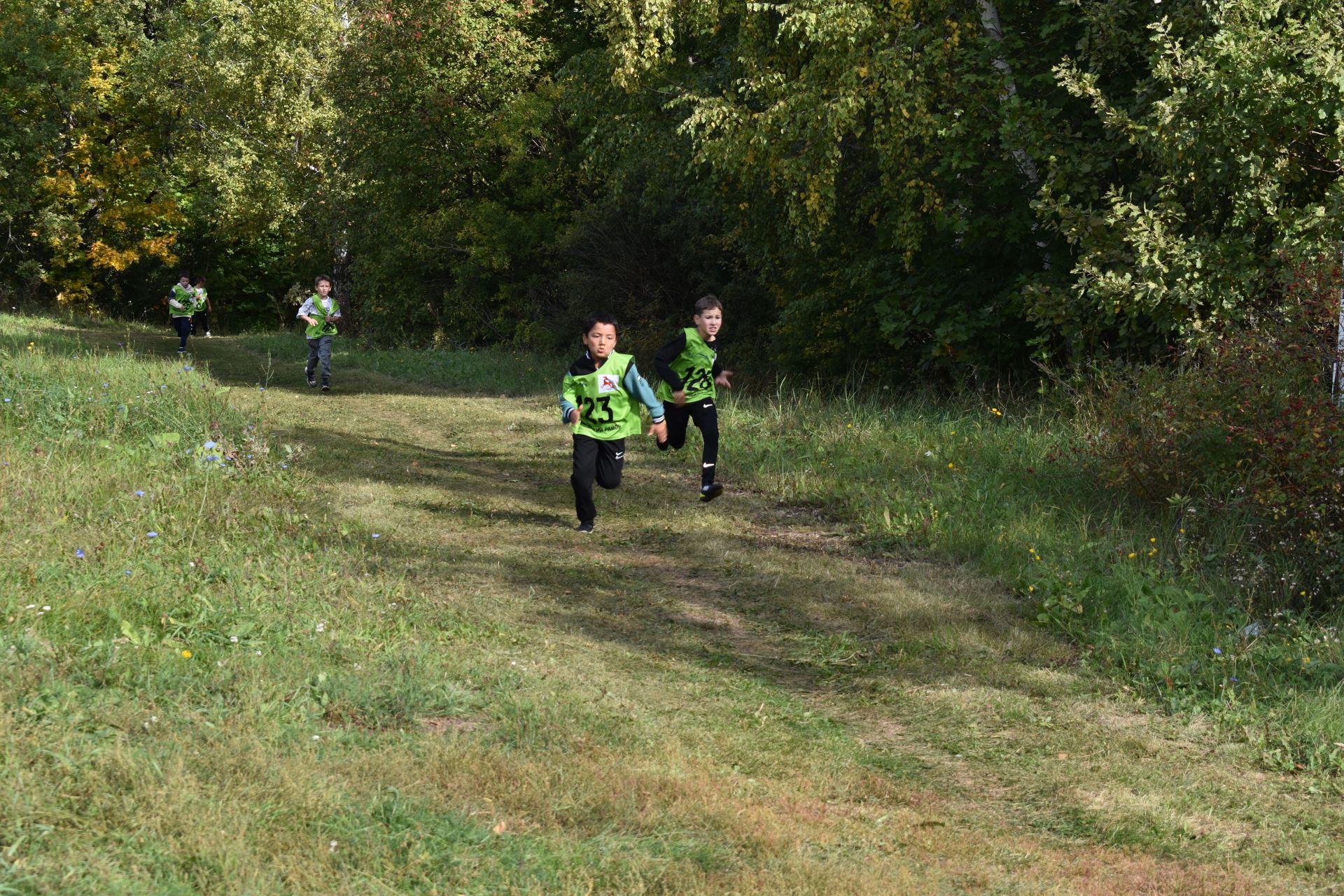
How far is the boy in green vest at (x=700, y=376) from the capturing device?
10.9 metres

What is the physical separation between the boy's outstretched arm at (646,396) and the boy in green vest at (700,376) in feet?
3.18

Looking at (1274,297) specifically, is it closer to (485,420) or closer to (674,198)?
(485,420)

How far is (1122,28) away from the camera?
13.1m

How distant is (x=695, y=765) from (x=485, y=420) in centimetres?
1122

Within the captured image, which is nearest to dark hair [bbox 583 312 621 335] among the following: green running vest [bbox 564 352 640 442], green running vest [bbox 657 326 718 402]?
green running vest [bbox 564 352 640 442]

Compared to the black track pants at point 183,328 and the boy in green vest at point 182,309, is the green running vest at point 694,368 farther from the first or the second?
the black track pants at point 183,328

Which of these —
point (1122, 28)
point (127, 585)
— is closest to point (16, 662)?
point (127, 585)

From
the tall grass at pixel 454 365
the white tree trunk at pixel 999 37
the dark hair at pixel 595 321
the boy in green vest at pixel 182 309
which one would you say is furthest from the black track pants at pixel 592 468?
the boy in green vest at pixel 182 309

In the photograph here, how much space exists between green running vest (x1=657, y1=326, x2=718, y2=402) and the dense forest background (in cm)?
343

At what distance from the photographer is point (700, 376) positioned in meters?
11.2

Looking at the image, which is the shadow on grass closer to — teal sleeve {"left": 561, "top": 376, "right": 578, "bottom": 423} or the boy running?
teal sleeve {"left": 561, "top": 376, "right": 578, "bottom": 423}

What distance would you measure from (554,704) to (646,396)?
14.4 feet

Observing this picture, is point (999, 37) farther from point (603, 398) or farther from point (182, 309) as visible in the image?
point (182, 309)

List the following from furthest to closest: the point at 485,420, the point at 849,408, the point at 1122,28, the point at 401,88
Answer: the point at 401,88, the point at 485,420, the point at 849,408, the point at 1122,28
